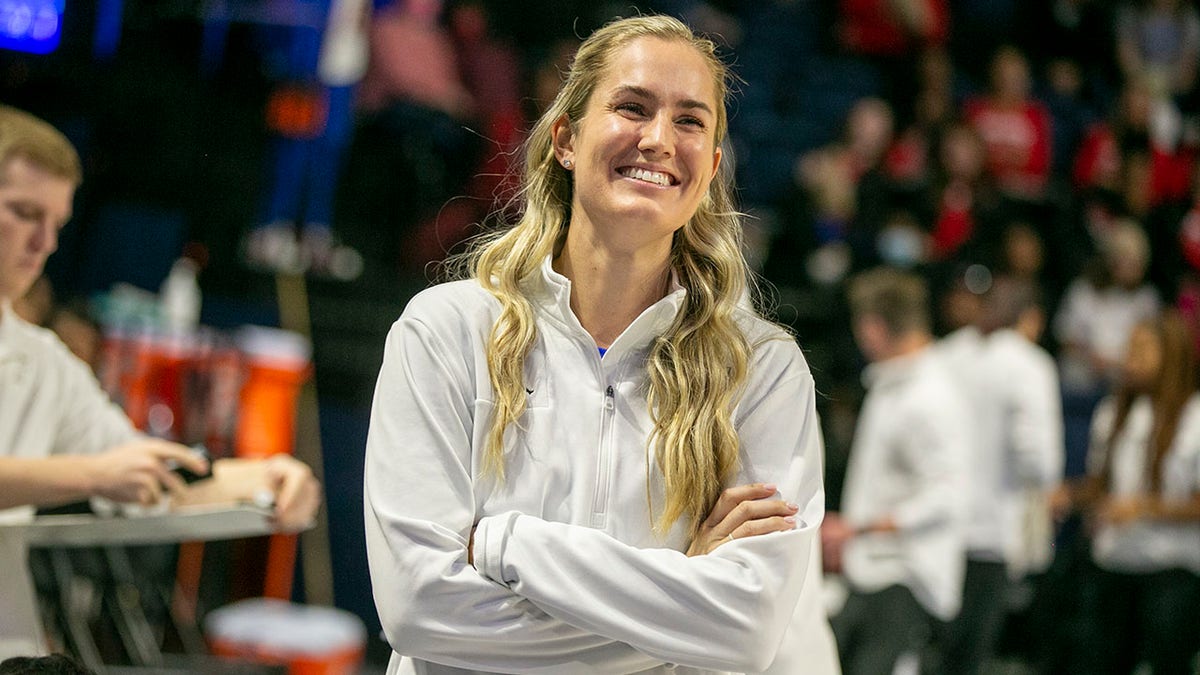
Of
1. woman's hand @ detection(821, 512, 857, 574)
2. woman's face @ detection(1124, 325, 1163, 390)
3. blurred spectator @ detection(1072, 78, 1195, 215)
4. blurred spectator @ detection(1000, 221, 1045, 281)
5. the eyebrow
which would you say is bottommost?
woman's hand @ detection(821, 512, 857, 574)

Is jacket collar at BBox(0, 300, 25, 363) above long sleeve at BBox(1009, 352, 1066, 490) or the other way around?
above

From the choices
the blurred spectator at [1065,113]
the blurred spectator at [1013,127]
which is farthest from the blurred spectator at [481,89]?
the blurred spectator at [1065,113]

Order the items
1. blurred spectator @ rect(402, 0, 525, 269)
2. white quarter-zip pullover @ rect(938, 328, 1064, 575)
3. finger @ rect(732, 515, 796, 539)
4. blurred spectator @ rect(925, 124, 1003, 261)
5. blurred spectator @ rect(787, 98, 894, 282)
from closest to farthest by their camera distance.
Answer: finger @ rect(732, 515, 796, 539), white quarter-zip pullover @ rect(938, 328, 1064, 575), blurred spectator @ rect(402, 0, 525, 269), blurred spectator @ rect(787, 98, 894, 282), blurred spectator @ rect(925, 124, 1003, 261)

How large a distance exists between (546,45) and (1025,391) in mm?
4370

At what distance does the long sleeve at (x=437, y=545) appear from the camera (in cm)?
202

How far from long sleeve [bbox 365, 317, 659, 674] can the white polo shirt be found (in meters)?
0.94

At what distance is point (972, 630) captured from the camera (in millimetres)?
5723

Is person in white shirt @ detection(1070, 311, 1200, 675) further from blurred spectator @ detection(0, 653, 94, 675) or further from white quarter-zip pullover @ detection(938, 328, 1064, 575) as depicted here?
blurred spectator @ detection(0, 653, 94, 675)

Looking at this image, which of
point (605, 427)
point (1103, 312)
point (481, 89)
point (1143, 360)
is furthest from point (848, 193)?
point (605, 427)

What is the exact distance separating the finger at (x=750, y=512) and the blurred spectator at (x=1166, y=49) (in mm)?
9287

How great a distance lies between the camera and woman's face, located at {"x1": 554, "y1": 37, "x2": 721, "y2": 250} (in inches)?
87.4

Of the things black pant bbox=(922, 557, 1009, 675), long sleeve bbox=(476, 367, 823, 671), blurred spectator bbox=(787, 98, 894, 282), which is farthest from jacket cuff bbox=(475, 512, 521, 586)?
blurred spectator bbox=(787, 98, 894, 282)

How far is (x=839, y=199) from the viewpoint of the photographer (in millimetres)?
8844

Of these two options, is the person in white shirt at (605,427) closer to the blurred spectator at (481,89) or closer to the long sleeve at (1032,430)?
the long sleeve at (1032,430)
